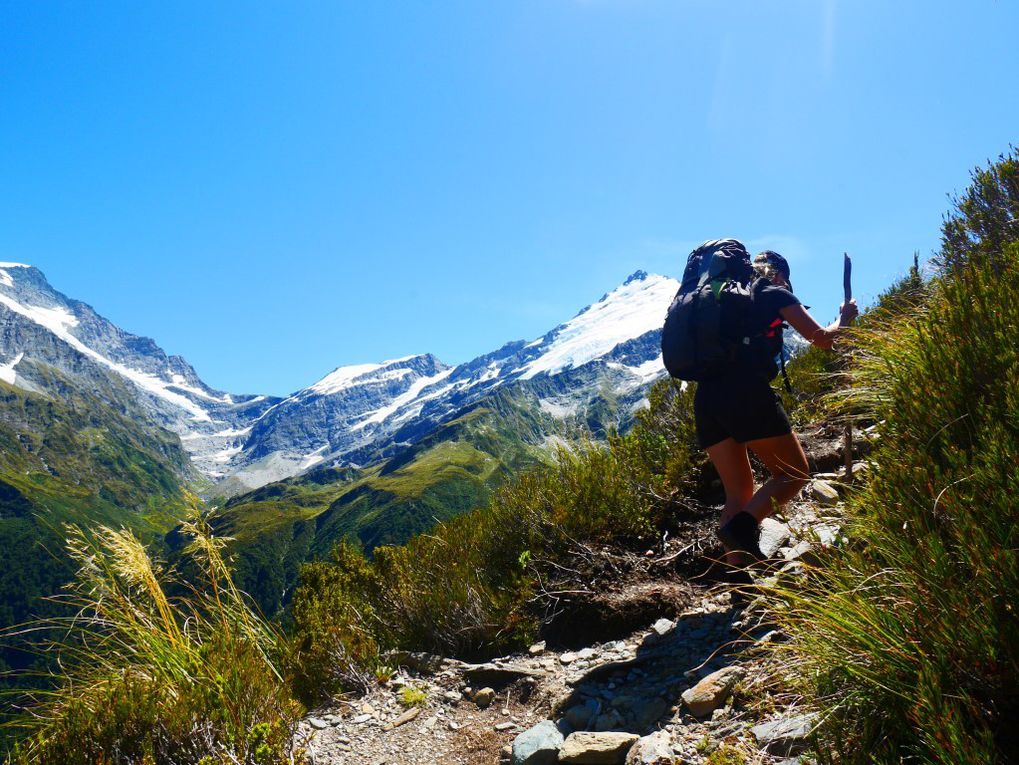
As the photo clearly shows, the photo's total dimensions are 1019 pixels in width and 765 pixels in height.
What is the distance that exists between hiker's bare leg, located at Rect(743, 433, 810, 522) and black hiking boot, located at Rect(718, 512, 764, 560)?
62 mm

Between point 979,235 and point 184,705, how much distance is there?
1059 cm

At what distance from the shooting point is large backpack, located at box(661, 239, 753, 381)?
13.1 feet

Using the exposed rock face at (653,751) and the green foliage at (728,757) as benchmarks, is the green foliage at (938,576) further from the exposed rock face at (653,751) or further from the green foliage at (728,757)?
the exposed rock face at (653,751)

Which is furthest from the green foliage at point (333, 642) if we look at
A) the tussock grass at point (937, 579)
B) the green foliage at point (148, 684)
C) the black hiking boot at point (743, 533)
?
the tussock grass at point (937, 579)

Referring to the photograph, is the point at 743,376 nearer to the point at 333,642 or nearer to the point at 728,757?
the point at 728,757

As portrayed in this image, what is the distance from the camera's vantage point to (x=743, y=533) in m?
3.77

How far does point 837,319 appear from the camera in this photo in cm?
416

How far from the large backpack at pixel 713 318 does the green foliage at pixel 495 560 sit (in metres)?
1.89

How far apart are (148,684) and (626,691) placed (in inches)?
111

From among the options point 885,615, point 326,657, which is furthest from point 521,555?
point 885,615

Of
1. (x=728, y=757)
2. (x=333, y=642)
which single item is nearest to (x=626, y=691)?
(x=728, y=757)

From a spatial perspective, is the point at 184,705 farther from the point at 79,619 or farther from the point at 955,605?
the point at 955,605

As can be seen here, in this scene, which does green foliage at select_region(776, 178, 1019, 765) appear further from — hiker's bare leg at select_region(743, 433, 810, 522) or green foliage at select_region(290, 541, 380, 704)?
green foliage at select_region(290, 541, 380, 704)

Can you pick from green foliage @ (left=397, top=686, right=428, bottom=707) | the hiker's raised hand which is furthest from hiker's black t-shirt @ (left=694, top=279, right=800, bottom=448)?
green foliage @ (left=397, top=686, right=428, bottom=707)
